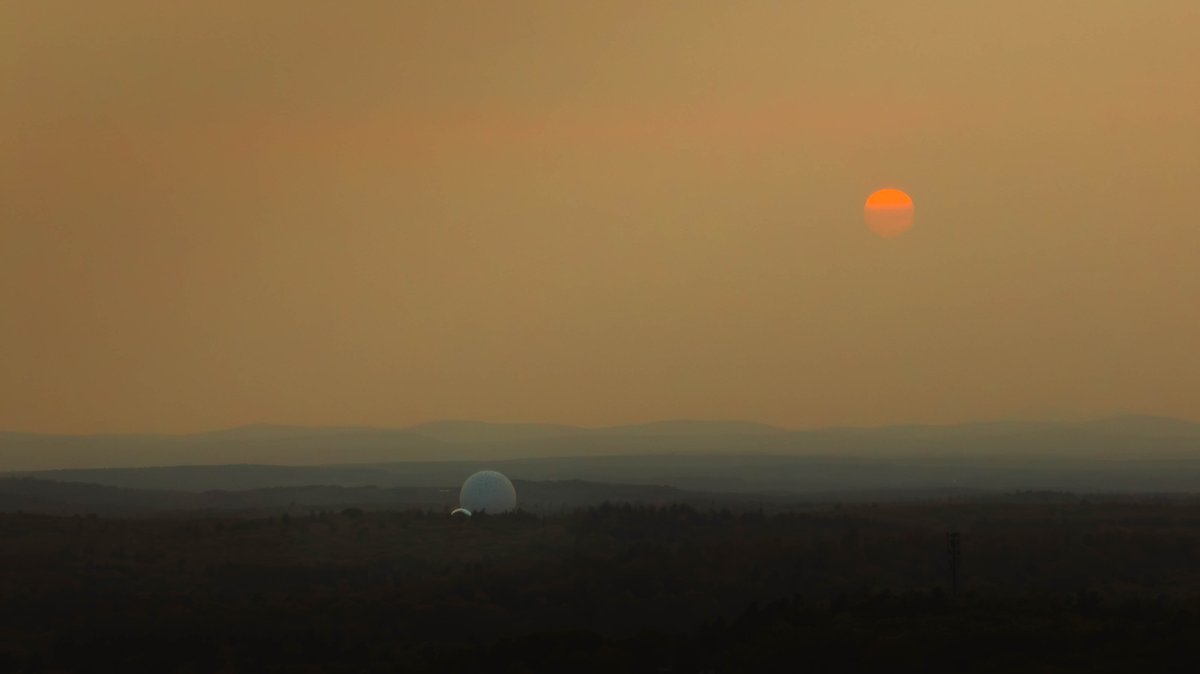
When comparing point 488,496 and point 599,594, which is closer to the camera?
point 599,594

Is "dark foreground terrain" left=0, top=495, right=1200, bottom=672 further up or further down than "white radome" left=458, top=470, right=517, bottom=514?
further down

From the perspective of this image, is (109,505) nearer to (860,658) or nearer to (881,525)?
(881,525)

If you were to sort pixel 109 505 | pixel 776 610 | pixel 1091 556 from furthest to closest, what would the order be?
pixel 109 505 → pixel 1091 556 → pixel 776 610

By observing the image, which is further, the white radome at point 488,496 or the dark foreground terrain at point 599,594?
the white radome at point 488,496

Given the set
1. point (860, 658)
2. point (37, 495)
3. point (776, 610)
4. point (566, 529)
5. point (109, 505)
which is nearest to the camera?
point (860, 658)

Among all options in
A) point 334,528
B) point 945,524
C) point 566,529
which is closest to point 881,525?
point 945,524
